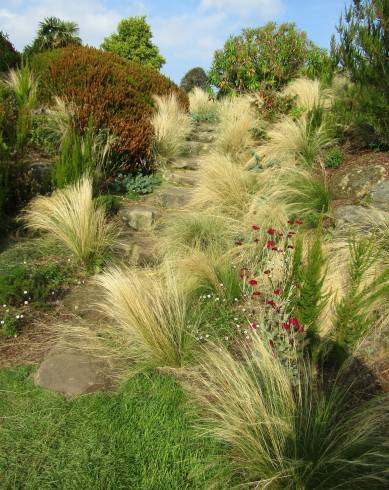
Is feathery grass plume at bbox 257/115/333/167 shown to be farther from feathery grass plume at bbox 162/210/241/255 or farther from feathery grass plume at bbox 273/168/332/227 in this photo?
feathery grass plume at bbox 162/210/241/255

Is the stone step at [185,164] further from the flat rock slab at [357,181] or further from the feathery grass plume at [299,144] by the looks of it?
the flat rock slab at [357,181]

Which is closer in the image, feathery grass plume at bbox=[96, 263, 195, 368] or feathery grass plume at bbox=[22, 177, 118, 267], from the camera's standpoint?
feathery grass plume at bbox=[96, 263, 195, 368]

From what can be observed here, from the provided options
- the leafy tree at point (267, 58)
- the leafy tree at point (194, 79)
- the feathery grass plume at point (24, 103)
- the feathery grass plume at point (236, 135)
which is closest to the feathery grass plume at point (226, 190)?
the feathery grass plume at point (236, 135)

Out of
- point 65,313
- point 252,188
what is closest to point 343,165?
point 252,188

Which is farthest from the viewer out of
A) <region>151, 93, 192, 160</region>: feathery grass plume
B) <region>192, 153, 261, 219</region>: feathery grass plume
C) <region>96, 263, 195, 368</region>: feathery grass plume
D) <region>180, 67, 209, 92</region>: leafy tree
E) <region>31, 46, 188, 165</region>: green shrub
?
<region>180, 67, 209, 92</region>: leafy tree

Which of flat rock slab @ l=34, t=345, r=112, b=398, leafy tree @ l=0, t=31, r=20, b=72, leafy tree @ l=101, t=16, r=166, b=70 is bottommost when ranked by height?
flat rock slab @ l=34, t=345, r=112, b=398

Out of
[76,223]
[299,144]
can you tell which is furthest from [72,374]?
[299,144]

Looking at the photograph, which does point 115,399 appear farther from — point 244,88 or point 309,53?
point 309,53

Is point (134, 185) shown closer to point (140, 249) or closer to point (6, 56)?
point (140, 249)

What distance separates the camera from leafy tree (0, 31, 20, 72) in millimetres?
9922

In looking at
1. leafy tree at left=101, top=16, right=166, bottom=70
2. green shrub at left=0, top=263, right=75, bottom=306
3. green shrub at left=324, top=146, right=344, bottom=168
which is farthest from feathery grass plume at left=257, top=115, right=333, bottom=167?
leafy tree at left=101, top=16, right=166, bottom=70

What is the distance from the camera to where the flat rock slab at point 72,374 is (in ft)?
9.68

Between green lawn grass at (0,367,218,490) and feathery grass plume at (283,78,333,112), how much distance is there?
645cm

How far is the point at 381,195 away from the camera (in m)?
4.89
